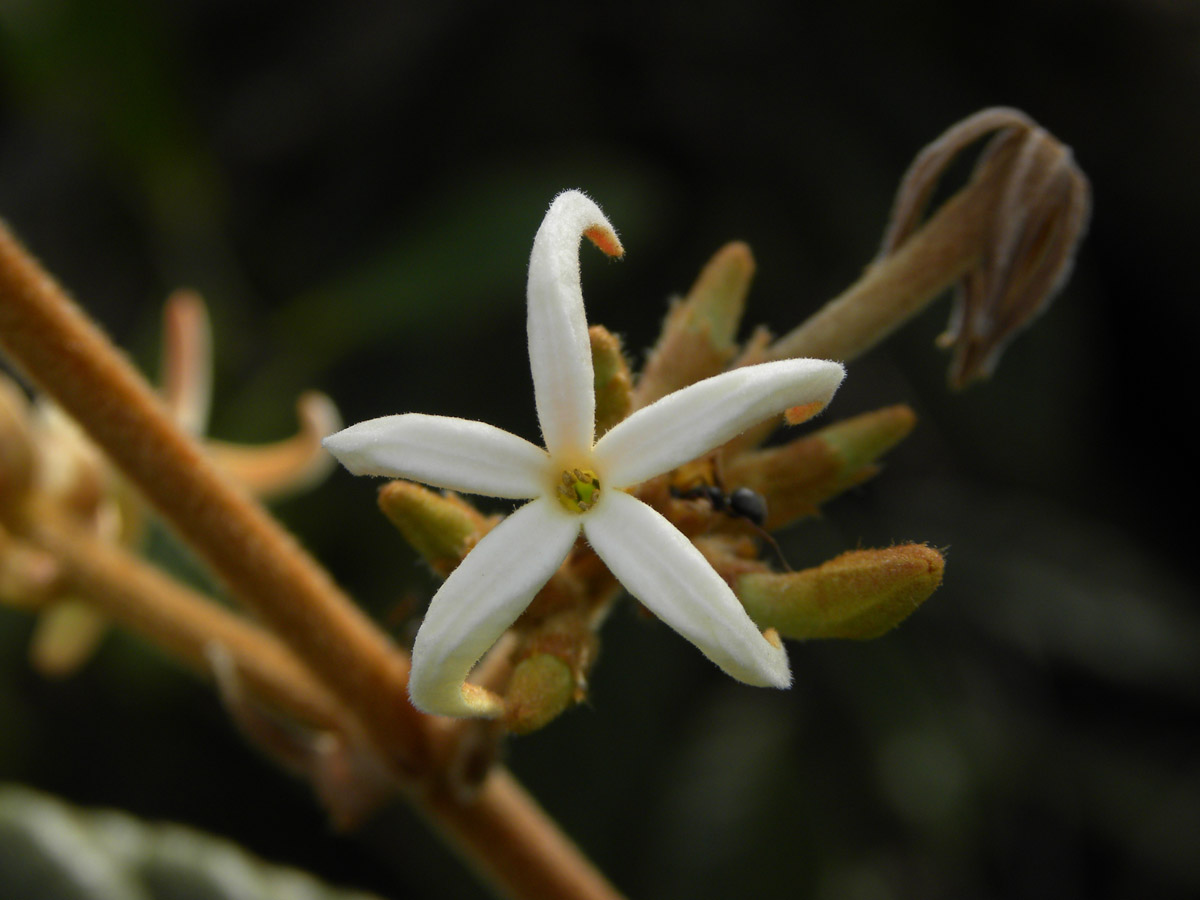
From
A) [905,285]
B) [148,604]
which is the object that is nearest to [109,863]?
[148,604]

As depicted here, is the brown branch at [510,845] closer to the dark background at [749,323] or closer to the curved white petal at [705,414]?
the curved white petal at [705,414]

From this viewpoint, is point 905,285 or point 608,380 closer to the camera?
point 608,380

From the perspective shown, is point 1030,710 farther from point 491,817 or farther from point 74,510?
point 74,510

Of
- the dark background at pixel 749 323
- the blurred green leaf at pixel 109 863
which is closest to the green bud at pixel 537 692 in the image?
the blurred green leaf at pixel 109 863

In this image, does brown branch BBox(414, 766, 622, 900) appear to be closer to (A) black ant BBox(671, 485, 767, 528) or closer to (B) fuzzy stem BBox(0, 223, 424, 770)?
(B) fuzzy stem BBox(0, 223, 424, 770)

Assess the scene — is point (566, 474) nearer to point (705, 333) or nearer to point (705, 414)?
point (705, 414)

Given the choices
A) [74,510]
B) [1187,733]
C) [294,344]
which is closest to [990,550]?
[1187,733]
